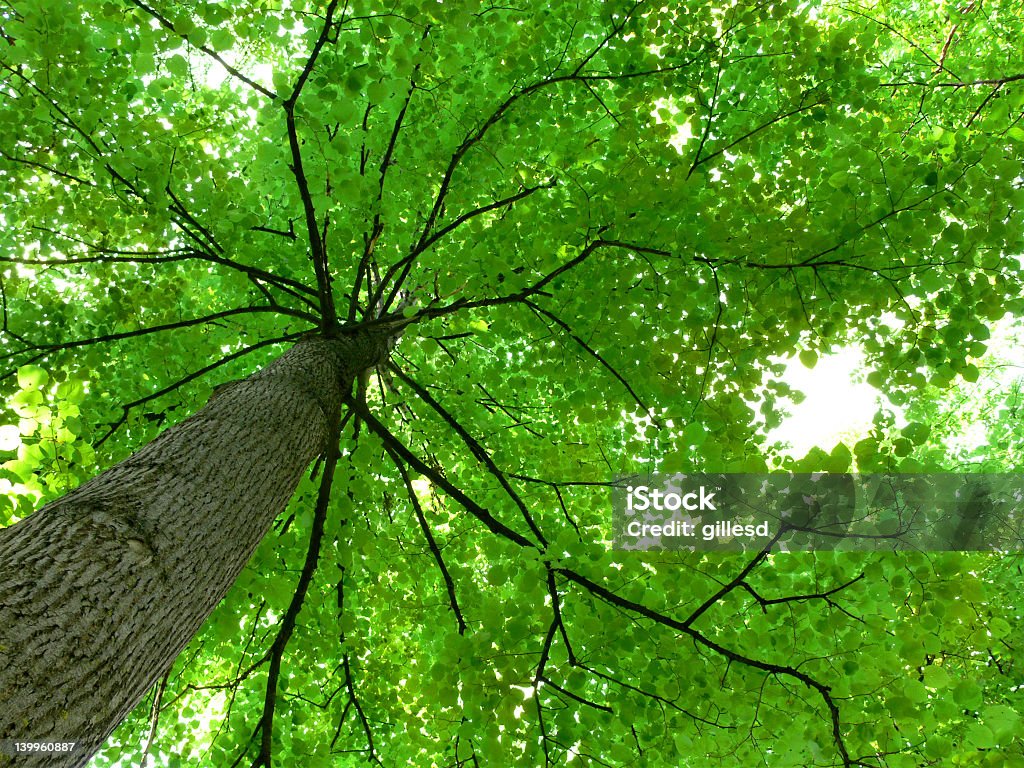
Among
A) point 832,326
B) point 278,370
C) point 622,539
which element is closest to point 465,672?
point 622,539

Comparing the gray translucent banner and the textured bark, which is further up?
the gray translucent banner

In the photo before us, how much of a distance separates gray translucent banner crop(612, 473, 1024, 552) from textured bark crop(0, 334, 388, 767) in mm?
1674

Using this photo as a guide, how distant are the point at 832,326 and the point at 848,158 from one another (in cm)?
73

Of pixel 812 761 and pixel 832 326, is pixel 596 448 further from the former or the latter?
pixel 812 761

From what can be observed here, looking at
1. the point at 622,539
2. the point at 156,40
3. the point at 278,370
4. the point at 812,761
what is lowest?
the point at 812,761

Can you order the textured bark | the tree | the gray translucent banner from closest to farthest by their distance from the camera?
the textured bark, the tree, the gray translucent banner

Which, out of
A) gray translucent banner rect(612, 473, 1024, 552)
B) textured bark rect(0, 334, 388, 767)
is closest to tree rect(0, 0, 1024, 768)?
textured bark rect(0, 334, 388, 767)

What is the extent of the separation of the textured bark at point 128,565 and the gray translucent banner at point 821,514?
1.67m

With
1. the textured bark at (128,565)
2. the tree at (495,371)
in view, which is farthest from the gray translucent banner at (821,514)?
the textured bark at (128,565)

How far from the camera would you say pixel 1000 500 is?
306cm

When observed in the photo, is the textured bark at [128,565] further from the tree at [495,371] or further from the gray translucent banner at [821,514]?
the gray translucent banner at [821,514]

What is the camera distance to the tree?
2080 millimetres

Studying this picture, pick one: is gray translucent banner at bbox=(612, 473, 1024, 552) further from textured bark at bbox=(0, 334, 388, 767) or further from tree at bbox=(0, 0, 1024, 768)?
textured bark at bbox=(0, 334, 388, 767)

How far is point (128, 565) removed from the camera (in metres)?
1.56
